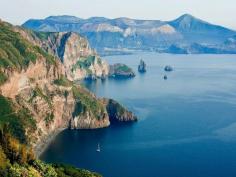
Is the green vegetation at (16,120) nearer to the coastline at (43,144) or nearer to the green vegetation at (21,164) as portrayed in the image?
the coastline at (43,144)

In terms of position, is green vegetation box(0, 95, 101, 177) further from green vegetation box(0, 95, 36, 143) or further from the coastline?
green vegetation box(0, 95, 36, 143)

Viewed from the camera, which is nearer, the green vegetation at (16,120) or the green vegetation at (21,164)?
the green vegetation at (21,164)

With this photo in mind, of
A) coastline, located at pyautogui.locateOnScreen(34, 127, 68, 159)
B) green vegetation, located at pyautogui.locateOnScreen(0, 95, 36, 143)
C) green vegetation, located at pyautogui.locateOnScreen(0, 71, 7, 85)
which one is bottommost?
coastline, located at pyautogui.locateOnScreen(34, 127, 68, 159)

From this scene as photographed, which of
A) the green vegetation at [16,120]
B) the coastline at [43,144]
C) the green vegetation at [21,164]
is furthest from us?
the green vegetation at [16,120]

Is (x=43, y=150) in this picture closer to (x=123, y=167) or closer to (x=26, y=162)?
(x=123, y=167)

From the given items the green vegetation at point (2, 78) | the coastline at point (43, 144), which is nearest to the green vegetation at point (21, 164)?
the coastline at point (43, 144)

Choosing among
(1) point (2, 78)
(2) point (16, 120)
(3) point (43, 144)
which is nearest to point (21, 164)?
(3) point (43, 144)

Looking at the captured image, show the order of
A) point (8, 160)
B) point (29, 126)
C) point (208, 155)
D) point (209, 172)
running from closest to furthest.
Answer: point (8, 160) → point (209, 172) → point (208, 155) → point (29, 126)

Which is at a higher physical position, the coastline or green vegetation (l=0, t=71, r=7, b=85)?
green vegetation (l=0, t=71, r=7, b=85)

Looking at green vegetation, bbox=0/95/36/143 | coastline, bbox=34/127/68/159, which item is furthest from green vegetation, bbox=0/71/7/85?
coastline, bbox=34/127/68/159

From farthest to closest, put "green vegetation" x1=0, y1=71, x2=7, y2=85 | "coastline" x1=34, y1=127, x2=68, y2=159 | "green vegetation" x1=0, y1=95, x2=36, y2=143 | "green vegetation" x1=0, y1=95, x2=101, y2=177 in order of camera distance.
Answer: "green vegetation" x1=0, y1=71, x2=7, y2=85 → "green vegetation" x1=0, y1=95, x2=36, y2=143 → "coastline" x1=34, y1=127, x2=68, y2=159 → "green vegetation" x1=0, y1=95, x2=101, y2=177

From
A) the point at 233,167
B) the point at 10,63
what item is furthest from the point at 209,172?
the point at 10,63
